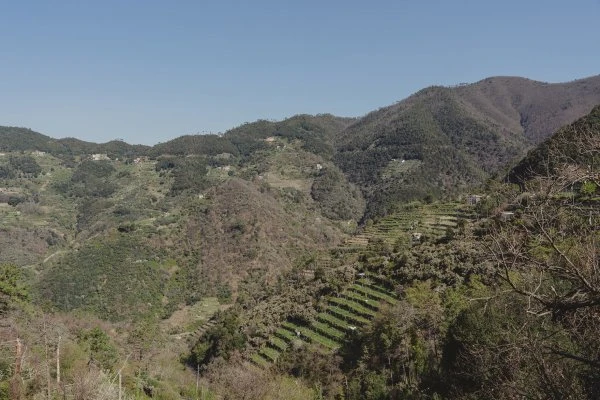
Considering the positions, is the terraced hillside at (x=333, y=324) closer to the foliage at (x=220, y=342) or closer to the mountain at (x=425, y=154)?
the foliage at (x=220, y=342)

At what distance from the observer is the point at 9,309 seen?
31766 mm

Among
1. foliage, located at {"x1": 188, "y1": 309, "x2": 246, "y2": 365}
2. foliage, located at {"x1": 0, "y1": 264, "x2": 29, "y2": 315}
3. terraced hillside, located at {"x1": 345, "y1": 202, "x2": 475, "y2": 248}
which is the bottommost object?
foliage, located at {"x1": 188, "y1": 309, "x2": 246, "y2": 365}

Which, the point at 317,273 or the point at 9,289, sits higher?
the point at 9,289

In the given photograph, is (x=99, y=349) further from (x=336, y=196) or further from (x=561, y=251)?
(x=336, y=196)

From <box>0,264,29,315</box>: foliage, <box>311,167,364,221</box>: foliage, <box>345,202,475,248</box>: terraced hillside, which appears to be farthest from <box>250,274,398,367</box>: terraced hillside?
<box>311,167,364,221</box>: foliage

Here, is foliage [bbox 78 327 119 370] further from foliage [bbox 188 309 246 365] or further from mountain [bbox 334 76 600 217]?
mountain [bbox 334 76 600 217]

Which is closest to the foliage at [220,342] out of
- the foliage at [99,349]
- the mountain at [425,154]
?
the foliage at [99,349]

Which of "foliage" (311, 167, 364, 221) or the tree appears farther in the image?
"foliage" (311, 167, 364, 221)

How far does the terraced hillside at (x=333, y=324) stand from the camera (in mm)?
34875

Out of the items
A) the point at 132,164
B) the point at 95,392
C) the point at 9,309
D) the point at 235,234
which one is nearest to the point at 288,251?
the point at 235,234

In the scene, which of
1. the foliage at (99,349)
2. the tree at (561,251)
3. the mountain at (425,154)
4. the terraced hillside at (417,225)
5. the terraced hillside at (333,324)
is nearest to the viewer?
the tree at (561,251)

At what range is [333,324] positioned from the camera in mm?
36500

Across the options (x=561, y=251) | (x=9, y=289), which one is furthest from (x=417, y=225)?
(x=561, y=251)

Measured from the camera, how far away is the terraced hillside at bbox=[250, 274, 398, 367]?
114ft
